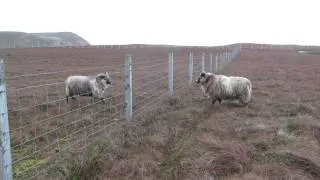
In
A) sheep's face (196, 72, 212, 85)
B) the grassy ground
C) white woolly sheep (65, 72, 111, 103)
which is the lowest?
the grassy ground

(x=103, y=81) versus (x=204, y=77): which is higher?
(x=204, y=77)

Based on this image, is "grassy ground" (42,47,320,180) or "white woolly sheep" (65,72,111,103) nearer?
"grassy ground" (42,47,320,180)

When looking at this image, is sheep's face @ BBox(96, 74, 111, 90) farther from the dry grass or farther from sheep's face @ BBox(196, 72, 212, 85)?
the dry grass

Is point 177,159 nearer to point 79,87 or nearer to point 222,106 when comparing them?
point 222,106

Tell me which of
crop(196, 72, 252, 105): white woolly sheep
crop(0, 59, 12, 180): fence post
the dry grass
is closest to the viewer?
crop(0, 59, 12, 180): fence post

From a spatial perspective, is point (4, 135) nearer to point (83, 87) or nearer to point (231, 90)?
point (231, 90)

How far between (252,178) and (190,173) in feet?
2.83

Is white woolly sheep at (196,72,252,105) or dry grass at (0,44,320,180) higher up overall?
white woolly sheep at (196,72,252,105)

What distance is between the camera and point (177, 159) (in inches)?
264

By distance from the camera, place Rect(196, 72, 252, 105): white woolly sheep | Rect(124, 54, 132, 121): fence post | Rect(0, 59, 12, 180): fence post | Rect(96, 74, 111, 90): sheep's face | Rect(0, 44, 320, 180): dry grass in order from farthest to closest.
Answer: Rect(96, 74, 111, 90): sheep's face
Rect(196, 72, 252, 105): white woolly sheep
Rect(124, 54, 132, 121): fence post
Rect(0, 44, 320, 180): dry grass
Rect(0, 59, 12, 180): fence post

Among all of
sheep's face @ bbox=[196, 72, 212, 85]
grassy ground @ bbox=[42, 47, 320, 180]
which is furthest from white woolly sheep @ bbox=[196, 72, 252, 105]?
grassy ground @ bbox=[42, 47, 320, 180]

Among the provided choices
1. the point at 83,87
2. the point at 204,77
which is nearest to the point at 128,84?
the point at 204,77

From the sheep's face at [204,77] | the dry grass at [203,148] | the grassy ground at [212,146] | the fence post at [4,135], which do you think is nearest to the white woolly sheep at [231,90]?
the sheep's face at [204,77]

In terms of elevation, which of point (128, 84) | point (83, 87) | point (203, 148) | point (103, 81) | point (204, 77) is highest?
point (128, 84)
